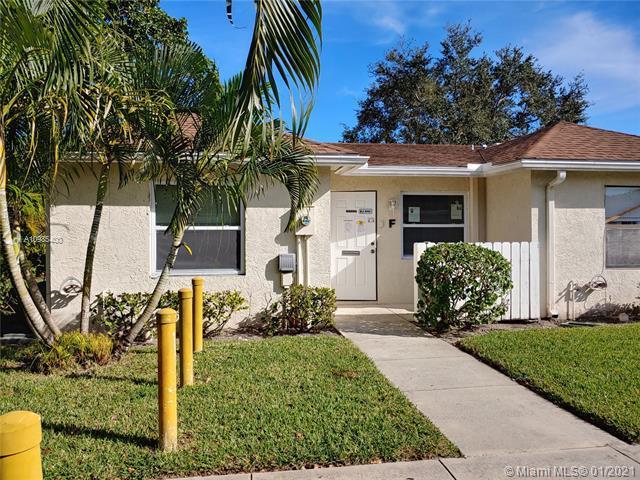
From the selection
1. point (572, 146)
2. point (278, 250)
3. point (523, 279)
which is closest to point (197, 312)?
point (278, 250)

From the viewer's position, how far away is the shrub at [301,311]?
7.97m

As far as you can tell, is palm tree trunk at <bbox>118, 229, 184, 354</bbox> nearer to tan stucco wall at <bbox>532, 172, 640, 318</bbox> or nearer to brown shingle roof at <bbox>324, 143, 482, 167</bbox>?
brown shingle roof at <bbox>324, 143, 482, 167</bbox>

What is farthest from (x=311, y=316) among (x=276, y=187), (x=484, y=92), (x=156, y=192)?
(x=484, y=92)

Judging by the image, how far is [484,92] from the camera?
87.7ft

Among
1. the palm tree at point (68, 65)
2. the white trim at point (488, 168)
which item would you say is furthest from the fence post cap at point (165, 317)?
the white trim at point (488, 168)

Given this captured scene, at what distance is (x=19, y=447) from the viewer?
2.11 metres

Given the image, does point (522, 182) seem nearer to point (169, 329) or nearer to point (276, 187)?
point (276, 187)

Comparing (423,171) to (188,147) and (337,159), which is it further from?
(188,147)

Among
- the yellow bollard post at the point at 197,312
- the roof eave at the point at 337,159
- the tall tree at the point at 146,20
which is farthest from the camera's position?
the tall tree at the point at 146,20

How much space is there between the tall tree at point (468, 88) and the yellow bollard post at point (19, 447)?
25.6 metres

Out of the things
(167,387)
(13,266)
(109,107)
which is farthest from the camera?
(13,266)

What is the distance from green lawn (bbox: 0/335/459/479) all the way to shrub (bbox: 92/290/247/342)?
3.78 ft

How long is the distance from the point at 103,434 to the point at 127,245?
4316 mm

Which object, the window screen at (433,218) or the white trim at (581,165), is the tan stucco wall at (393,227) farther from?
the white trim at (581,165)
